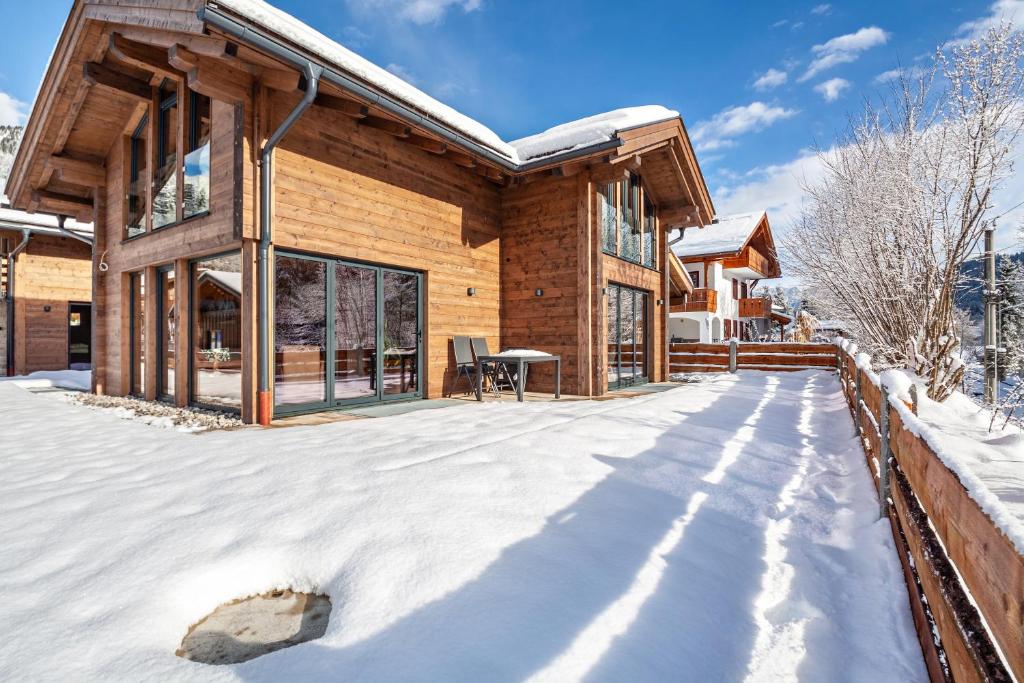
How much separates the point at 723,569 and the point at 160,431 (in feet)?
16.2

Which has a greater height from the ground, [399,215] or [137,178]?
[137,178]

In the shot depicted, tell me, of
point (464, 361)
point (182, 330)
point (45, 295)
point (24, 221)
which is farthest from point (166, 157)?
point (45, 295)

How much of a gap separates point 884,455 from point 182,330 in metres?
7.16

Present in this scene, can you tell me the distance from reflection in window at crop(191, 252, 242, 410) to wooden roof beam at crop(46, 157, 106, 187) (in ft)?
12.9

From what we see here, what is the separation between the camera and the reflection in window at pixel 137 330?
7340mm

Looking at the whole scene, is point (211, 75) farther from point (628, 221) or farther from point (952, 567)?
point (628, 221)

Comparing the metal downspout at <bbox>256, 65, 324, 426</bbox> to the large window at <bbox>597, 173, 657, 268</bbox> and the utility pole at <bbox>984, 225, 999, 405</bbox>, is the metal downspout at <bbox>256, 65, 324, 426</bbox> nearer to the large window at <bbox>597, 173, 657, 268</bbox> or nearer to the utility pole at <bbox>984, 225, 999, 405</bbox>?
the large window at <bbox>597, 173, 657, 268</bbox>

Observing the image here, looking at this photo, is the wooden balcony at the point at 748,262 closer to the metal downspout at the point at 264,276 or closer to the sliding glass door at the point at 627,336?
the sliding glass door at the point at 627,336

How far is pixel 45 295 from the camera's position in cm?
1127

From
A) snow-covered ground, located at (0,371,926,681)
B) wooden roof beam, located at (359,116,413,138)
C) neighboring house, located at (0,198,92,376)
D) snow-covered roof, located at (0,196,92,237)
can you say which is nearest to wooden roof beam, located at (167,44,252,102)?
wooden roof beam, located at (359,116,413,138)

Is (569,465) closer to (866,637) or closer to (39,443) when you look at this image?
(866,637)

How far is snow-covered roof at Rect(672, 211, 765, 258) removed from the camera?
19484mm

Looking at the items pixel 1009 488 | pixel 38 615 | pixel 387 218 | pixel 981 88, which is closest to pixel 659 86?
pixel 981 88

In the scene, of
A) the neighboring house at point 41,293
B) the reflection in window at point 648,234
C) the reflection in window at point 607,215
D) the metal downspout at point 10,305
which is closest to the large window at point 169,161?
the neighboring house at point 41,293
